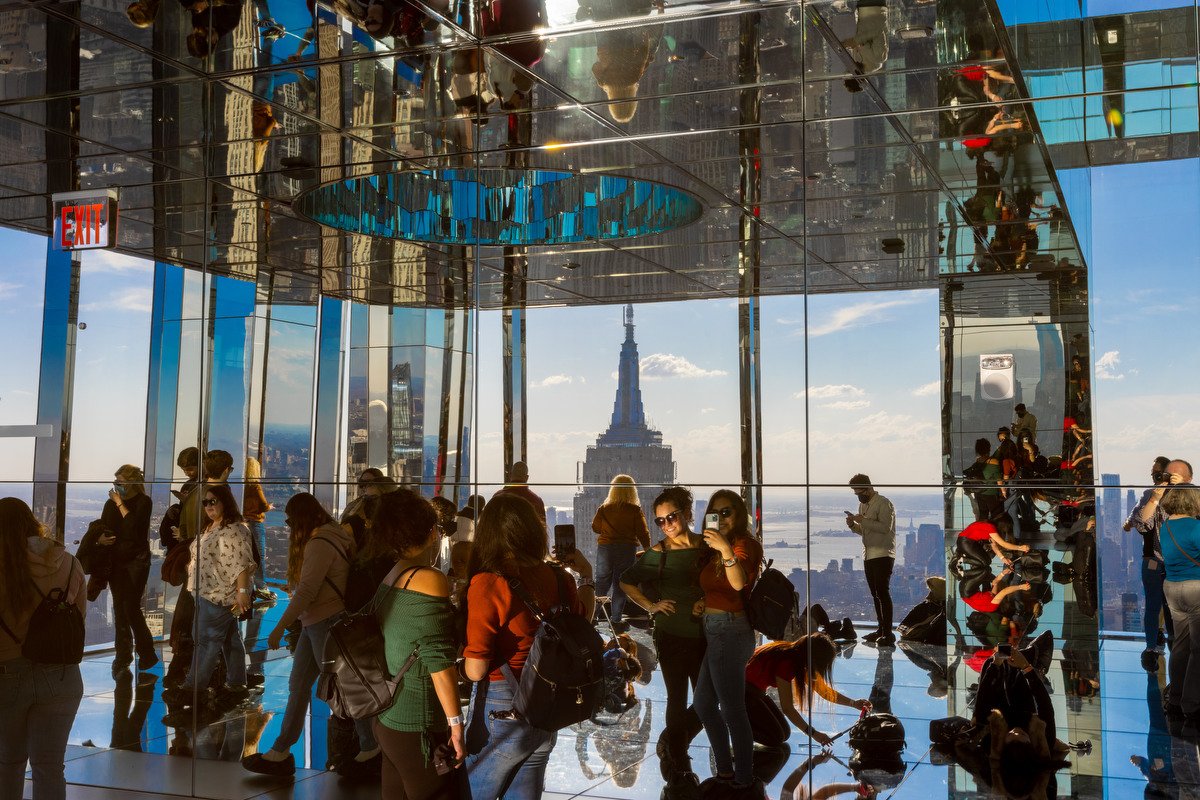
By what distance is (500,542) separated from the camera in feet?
17.9

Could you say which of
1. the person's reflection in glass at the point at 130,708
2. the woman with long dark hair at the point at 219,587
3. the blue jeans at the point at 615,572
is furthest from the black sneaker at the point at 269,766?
the blue jeans at the point at 615,572

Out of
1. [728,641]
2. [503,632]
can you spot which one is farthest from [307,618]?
[728,641]

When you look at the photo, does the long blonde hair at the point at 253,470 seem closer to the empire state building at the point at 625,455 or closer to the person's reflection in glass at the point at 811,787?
the empire state building at the point at 625,455

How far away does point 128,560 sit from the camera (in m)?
8.06

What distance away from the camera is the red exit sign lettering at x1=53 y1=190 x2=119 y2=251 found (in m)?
8.09

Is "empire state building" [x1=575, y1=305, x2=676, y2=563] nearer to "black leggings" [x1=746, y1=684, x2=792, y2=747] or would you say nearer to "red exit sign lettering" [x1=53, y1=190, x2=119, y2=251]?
"black leggings" [x1=746, y1=684, x2=792, y2=747]

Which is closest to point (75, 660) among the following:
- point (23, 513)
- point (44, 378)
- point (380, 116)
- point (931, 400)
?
point (23, 513)

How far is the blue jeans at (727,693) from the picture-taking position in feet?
21.6

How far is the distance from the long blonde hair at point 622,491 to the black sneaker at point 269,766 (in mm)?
2687

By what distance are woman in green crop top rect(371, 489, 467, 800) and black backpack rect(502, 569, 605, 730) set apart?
312 millimetres

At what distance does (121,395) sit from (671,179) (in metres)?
3.97

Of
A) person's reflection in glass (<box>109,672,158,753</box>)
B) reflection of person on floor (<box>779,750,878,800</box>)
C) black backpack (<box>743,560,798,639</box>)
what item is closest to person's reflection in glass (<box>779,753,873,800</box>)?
reflection of person on floor (<box>779,750,878,800</box>)

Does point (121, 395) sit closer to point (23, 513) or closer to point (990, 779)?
point (23, 513)

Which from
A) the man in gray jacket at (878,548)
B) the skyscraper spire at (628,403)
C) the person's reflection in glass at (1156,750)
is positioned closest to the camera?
the person's reflection in glass at (1156,750)
